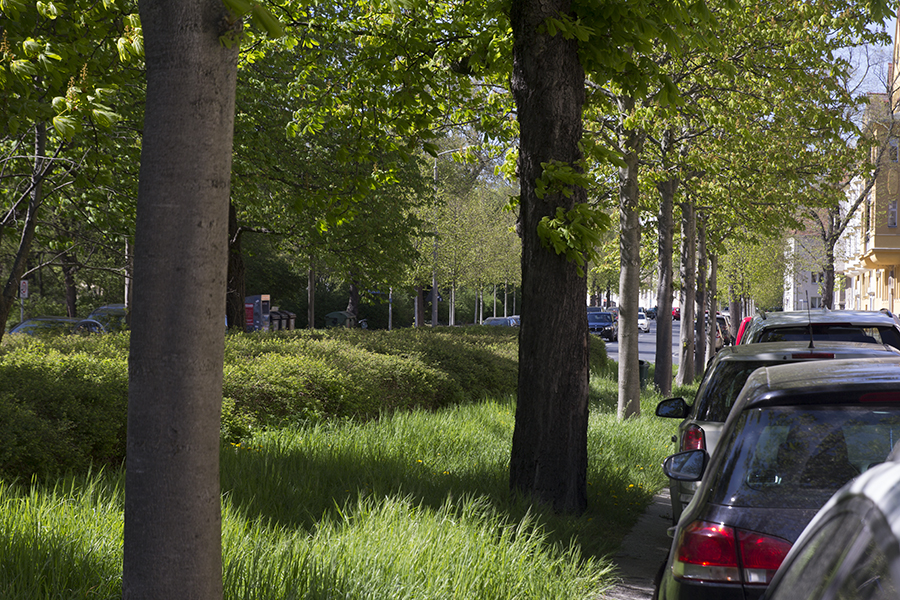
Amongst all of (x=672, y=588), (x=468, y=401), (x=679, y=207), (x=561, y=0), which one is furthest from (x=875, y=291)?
(x=672, y=588)

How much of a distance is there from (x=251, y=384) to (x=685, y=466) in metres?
5.80

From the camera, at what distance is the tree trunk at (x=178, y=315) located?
290 cm

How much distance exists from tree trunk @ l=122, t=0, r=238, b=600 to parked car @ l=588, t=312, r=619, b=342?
159 ft

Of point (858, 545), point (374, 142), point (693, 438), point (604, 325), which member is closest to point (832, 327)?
point (693, 438)

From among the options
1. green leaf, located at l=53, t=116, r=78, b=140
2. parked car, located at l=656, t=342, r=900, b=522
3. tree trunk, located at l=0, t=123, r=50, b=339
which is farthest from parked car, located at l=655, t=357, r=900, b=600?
tree trunk, located at l=0, t=123, r=50, b=339

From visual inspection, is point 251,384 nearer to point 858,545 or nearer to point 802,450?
point 802,450

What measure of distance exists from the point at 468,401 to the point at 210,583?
956cm

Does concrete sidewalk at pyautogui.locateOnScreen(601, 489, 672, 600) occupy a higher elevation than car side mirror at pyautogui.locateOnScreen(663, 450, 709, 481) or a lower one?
lower

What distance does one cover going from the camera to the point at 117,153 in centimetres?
1323

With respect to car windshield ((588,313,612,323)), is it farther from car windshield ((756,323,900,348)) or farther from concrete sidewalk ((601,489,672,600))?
concrete sidewalk ((601,489,672,600))

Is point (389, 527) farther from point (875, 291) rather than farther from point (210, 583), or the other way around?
point (875, 291)

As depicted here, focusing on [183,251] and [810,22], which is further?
[810,22]

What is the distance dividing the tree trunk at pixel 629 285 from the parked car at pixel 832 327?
376cm

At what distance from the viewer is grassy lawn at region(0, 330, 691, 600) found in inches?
162
